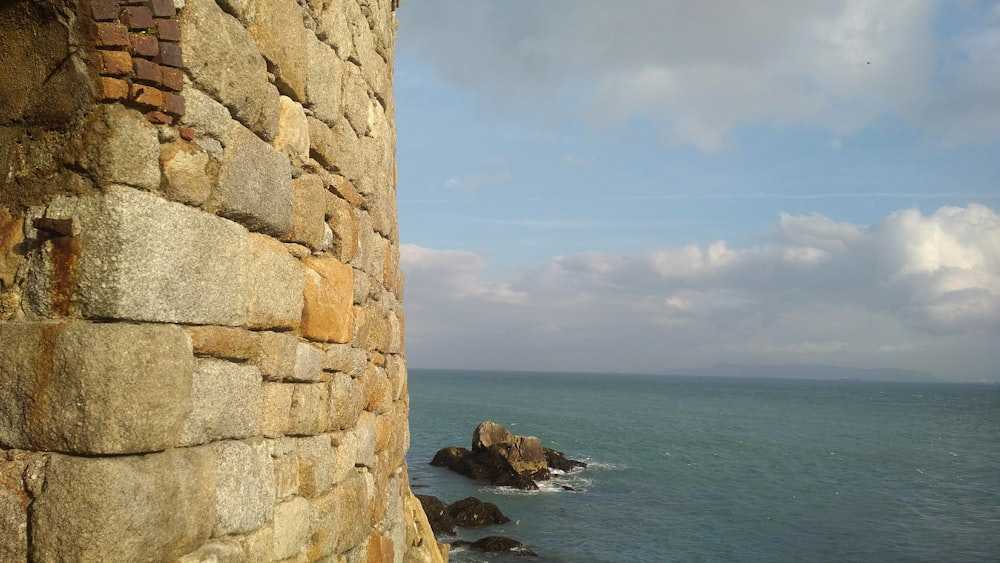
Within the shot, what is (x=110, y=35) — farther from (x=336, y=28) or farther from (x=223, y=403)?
(x=336, y=28)

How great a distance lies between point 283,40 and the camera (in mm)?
3338

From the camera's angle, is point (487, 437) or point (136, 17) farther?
point (487, 437)

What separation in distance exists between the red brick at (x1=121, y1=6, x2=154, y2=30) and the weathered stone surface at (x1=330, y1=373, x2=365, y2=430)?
1940 millimetres

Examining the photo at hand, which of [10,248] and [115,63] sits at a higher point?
[115,63]

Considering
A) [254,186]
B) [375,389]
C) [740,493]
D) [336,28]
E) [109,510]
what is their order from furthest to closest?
[740,493] → [375,389] → [336,28] → [254,186] → [109,510]

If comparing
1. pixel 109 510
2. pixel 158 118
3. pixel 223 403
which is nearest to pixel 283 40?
pixel 158 118

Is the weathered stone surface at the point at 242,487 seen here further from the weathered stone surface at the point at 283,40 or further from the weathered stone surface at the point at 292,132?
the weathered stone surface at the point at 283,40

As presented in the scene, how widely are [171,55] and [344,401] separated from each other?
204cm

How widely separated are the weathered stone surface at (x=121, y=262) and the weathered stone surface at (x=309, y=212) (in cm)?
80

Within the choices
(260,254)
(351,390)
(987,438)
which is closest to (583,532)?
(351,390)

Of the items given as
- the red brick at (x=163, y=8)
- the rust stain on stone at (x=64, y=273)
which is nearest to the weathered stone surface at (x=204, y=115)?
the red brick at (x=163, y=8)

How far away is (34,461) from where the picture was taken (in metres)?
2.34

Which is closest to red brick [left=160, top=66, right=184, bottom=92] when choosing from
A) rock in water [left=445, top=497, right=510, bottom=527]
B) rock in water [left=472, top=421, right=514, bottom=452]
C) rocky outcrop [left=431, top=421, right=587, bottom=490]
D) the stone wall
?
the stone wall

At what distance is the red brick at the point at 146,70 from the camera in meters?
2.47
